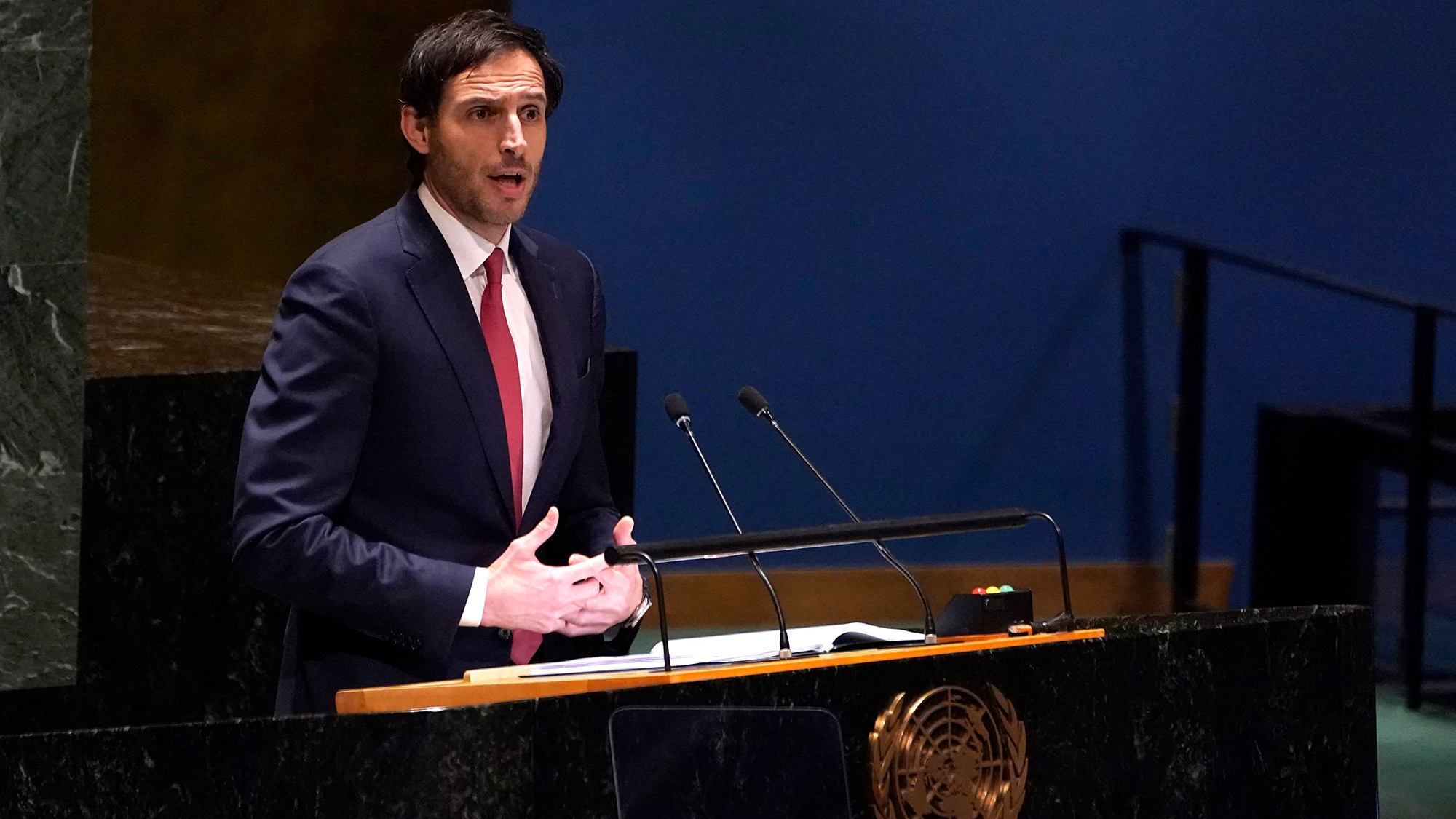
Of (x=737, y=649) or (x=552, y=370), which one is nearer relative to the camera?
(x=737, y=649)

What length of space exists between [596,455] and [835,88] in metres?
3.05

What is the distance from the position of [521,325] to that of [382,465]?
0.27 meters

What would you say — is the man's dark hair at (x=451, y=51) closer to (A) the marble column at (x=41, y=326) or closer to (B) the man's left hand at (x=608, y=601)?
(B) the man's left hand at (x=608, y=601)

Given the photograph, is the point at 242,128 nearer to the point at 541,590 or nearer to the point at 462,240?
the point at 462,240

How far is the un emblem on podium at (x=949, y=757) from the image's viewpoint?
5.32 feet

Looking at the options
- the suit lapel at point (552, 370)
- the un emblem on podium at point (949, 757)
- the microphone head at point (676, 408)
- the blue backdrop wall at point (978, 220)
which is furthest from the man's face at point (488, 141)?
the blue backdrop wall at point (978, 220)

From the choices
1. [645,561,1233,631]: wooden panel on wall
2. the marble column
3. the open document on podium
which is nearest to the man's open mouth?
the open document on podium

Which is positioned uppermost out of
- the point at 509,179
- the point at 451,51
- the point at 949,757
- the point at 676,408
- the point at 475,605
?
the point at 451,51

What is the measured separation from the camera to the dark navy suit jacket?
1863 millimetres

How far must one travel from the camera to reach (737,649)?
1.80m

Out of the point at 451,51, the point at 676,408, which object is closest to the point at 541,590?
the point at 676,408

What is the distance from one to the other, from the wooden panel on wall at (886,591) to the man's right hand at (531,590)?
3194mm

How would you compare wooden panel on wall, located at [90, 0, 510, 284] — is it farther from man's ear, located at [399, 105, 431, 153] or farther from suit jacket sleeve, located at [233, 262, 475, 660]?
suit jacket sleeve, located at [233, 262, 475, 660]

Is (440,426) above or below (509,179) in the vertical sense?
below
